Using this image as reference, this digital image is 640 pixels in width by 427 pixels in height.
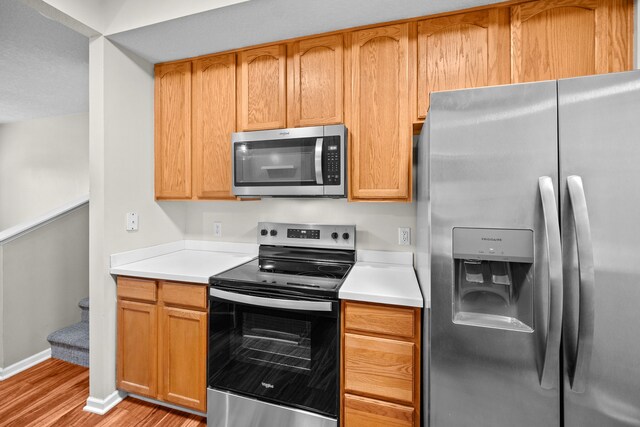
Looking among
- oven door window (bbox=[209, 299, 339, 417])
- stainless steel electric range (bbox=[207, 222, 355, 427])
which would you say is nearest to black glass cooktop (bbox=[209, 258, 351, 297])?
stainless steel electric range (bbox=[207, 222, 355, 427])

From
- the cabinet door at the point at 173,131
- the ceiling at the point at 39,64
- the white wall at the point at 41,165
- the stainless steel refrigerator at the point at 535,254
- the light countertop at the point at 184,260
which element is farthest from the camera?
the white wall at the point at 41,165

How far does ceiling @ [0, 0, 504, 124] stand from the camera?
1.58 metres

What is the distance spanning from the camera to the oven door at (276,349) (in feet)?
4.74

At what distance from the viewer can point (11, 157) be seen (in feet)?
14.0

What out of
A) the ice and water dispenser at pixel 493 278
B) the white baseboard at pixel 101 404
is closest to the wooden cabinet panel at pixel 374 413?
the ice and water dispenser at pixel 493 278

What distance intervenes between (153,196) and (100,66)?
2.92 ft

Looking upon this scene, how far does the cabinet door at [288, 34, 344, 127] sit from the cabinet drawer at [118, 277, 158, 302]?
4.38ft

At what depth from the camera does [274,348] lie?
61.3 inches

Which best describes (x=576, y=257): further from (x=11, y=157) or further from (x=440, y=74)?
(x=11, y=157)

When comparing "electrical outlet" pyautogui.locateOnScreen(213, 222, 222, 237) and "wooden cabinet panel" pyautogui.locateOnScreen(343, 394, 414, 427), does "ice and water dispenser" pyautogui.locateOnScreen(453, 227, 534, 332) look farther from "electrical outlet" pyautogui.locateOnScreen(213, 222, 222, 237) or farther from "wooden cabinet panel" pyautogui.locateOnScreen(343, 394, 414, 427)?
"electrical outlet" pyautogui.locateOnScreen(213, 222, 222, 237)

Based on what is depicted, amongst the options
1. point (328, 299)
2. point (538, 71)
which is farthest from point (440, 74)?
point (328, 299)

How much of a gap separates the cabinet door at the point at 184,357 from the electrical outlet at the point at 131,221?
65 centimetres

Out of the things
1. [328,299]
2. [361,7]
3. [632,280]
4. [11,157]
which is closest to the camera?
[632,280]

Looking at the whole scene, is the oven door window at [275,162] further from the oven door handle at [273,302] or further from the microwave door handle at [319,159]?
the oven door handle at [273,302]
